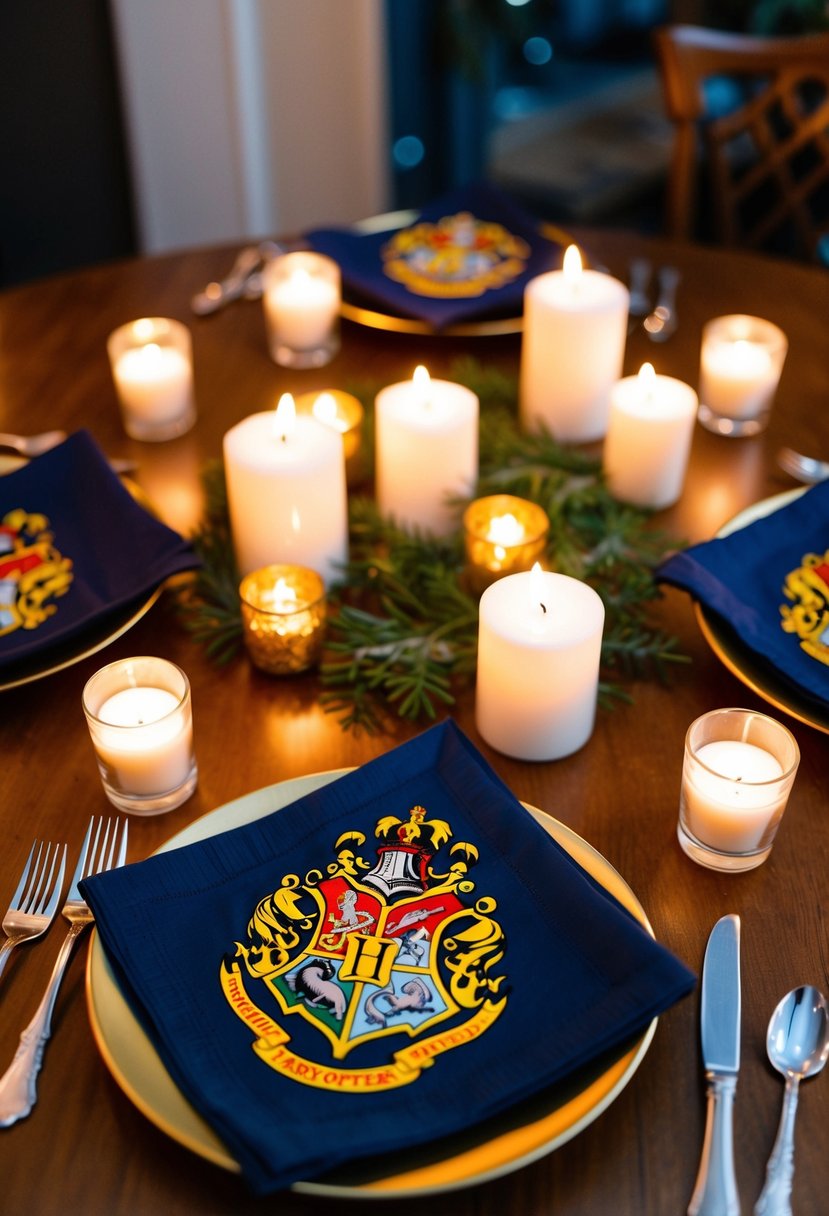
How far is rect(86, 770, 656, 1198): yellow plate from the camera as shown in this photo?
1.87ft

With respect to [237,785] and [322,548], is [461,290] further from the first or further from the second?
[237,785]

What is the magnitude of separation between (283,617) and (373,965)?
0.99ft

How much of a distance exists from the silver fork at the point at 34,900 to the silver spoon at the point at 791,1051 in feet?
1.45

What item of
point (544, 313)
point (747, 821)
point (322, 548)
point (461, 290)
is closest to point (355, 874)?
point (747, 821)

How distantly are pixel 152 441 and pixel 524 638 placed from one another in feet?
1.91

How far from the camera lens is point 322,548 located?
996 millimetres

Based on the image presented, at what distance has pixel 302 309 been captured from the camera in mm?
1309

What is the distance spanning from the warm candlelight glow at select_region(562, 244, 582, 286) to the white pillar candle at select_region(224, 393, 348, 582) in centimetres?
34

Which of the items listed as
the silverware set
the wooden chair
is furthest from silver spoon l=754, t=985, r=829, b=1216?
the wooden chair

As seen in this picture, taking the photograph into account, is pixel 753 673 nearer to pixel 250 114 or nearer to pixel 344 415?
pixel 344 415

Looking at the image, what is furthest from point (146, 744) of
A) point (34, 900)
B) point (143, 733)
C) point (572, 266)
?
point (572, 266)

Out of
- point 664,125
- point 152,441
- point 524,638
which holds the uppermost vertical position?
point 524,638

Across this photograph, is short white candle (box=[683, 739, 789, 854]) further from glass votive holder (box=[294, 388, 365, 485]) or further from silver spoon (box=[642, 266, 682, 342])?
silver spoon (box=[642, 266, 682, 342])

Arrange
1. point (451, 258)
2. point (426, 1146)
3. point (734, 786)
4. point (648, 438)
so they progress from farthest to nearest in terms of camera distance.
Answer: point (451, 258)
point (648, 438)
point (734, 786)
point (426, 1146)
